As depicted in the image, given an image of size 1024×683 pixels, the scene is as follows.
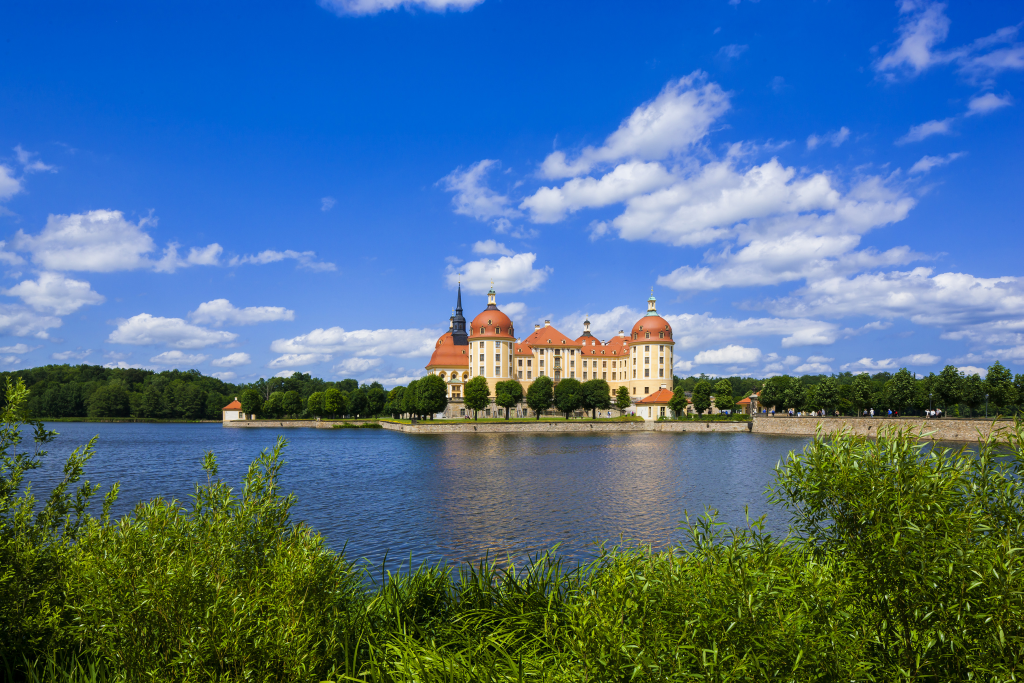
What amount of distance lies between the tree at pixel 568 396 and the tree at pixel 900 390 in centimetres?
4290

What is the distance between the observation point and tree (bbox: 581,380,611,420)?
94188 millimetres

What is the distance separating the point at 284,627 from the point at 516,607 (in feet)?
9.53

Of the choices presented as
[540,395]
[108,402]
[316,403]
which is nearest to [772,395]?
[540,395]

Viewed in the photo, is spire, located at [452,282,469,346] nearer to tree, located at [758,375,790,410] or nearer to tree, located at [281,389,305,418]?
tree, located at [281,389,305,418]

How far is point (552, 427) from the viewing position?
264ft

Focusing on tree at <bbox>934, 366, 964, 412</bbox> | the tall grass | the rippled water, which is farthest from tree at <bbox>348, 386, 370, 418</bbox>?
the tall grass

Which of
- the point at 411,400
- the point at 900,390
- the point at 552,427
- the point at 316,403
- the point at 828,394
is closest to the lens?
the point at 900,390

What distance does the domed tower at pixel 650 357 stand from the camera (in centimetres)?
10850

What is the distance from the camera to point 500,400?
297 feet

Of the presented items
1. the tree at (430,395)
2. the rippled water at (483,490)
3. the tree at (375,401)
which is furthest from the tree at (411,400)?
the rippled water at (483,490)

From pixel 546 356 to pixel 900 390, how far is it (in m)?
58.5

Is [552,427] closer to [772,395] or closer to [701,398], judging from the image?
[701,398]

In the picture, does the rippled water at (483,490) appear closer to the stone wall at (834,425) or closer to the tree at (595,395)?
the stone wall at (834,425)

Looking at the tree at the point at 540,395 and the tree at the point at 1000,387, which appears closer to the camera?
the tree at the point at 1000,387
